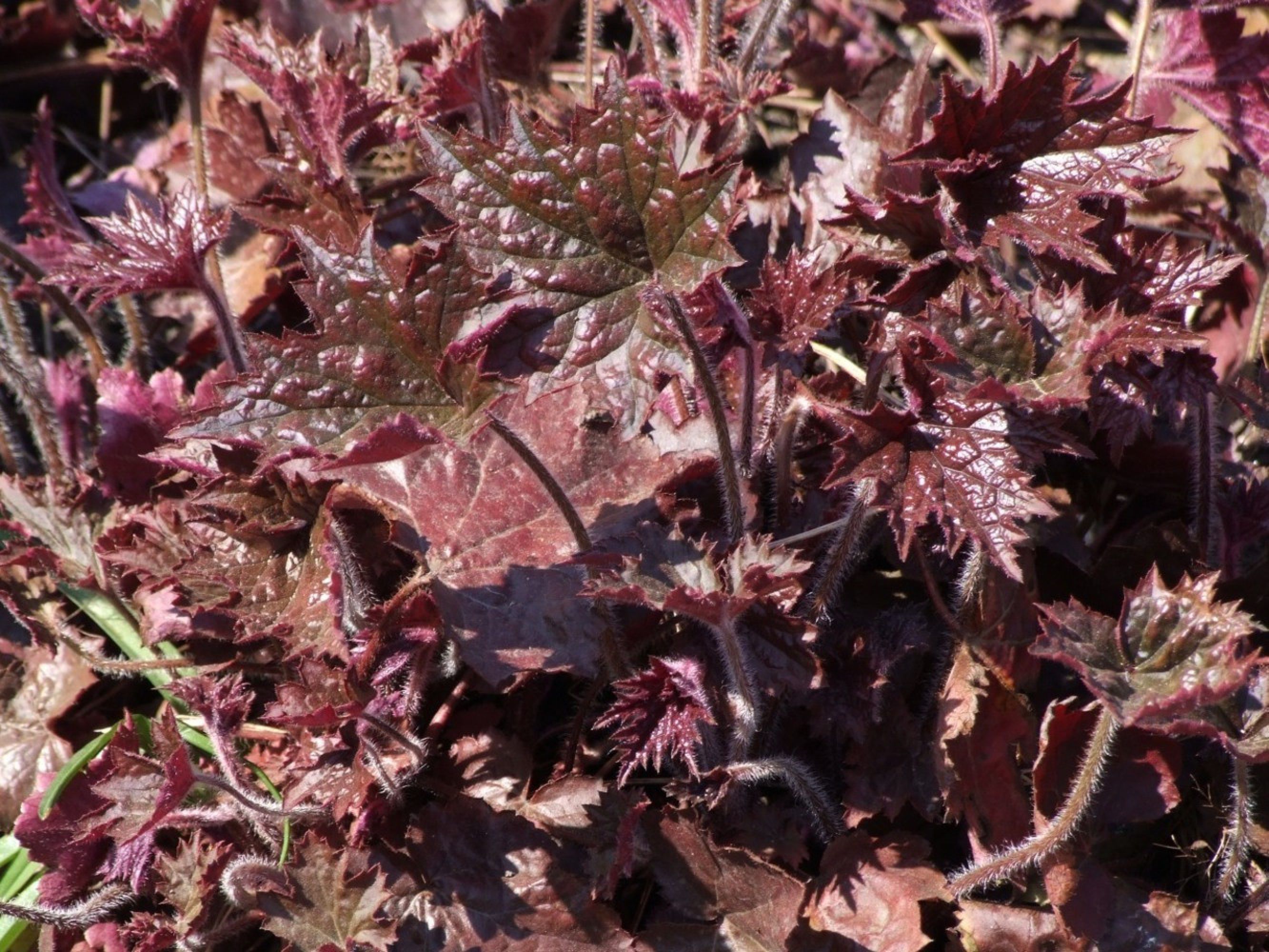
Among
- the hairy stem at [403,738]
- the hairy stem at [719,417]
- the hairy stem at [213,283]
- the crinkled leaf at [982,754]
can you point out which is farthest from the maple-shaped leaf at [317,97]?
the crinkled leaf at [982,754]

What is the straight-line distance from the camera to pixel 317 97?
275 centimetres

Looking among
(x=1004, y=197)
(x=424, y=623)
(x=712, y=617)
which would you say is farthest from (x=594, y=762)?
(x=1004, y=197)

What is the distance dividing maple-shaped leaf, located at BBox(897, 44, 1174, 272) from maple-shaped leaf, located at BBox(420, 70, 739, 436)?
1.64 feet

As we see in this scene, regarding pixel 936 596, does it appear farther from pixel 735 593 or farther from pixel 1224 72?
pixel 1224 72

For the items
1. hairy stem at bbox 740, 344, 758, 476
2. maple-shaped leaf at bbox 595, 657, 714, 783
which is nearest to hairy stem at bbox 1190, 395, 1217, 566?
hairy stem at bbox 740, 344, 758, 476

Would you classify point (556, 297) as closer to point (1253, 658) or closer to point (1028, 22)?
point (1253, 658)

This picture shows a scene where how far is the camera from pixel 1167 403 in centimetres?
226

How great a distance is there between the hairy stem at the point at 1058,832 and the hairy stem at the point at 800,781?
0.26m

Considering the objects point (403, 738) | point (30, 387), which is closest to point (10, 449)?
point (30, 387)

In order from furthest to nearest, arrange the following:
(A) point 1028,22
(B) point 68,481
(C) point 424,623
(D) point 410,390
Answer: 1. (A) point 1028,22
2. (B) point 68,481
3. (C) point 424,623
4. (D) point 410,390

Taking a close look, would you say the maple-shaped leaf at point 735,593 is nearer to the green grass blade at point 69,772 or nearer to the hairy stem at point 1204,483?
the hairy stem at point 1204,483

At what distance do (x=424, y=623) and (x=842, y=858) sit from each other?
3.22ft

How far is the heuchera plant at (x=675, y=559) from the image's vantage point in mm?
2006

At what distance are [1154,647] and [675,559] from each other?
88 cm
